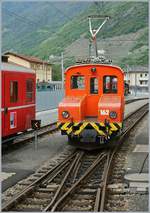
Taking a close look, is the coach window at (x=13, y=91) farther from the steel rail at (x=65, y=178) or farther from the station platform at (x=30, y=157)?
the steel rail at (x=65, y=178)

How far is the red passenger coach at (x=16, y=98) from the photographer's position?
12.6m

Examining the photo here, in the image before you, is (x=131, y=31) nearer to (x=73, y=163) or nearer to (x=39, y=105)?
(x=39, y=105)

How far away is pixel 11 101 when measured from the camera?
42.9 feet

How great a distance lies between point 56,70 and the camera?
4021 inches

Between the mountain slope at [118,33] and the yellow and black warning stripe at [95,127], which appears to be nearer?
the yellow and black warning stripe at [95,127]

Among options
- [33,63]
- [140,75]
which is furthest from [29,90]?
[140,75]

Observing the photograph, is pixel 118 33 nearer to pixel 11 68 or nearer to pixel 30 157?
pixel 11 68

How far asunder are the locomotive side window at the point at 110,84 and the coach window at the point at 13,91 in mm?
3113

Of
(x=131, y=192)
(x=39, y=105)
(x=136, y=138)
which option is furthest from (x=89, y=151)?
(x=39, y=105)

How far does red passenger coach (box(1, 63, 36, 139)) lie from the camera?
12609 millimetres

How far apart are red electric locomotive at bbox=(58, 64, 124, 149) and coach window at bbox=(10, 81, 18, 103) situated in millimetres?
1425

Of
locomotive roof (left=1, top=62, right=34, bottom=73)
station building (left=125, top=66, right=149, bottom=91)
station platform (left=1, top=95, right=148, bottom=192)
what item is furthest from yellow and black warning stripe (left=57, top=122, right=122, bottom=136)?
station building (left=125, top=66, right=149, bottom=91)

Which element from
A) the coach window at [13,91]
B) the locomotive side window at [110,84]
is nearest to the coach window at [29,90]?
the coach window at [13,91]

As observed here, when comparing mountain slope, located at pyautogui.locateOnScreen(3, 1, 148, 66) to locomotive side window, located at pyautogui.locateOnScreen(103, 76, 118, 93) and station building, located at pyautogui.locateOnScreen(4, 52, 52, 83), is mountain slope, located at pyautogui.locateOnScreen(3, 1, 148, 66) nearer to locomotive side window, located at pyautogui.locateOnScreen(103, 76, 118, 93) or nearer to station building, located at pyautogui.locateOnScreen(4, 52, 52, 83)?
station building, located at pyautogui.locateOnScreen(4, 52, 52, 83)
